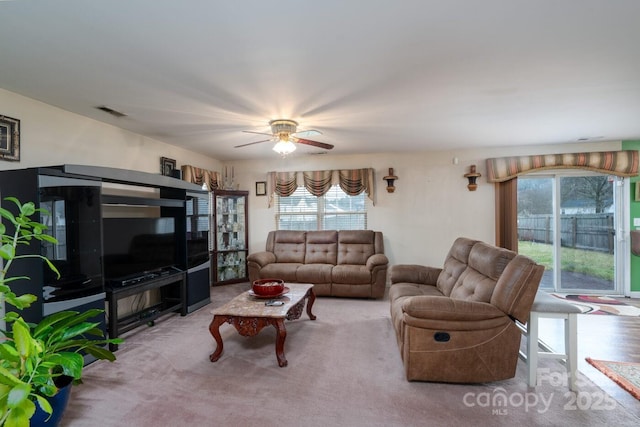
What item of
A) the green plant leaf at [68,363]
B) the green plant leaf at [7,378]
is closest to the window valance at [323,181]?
the green plant leaf at [68,363]

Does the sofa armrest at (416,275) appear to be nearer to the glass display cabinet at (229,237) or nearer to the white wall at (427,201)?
the white wall at (427,201)

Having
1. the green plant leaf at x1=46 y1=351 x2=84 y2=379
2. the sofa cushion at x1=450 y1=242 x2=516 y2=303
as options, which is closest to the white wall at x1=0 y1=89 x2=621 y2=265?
the sofa cushion at x1=450 y1=242 x2=516 y2=303

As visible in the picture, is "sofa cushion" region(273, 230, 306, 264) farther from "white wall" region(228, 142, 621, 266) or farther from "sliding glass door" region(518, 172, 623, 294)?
"sliding glass door" region(518, 172, 623, 294)

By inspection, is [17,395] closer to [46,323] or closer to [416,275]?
[46,323]

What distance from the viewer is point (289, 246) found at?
5.17 meters

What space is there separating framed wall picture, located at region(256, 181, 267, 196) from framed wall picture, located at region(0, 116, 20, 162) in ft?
11.3

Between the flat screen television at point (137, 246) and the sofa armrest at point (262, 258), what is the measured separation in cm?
116

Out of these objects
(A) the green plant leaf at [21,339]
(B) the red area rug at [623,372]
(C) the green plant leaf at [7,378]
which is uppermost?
(A) the green plant leaf at [21,339]

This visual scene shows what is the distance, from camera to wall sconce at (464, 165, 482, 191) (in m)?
4.81

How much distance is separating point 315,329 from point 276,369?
872 mm

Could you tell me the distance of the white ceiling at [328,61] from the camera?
158 centimetres

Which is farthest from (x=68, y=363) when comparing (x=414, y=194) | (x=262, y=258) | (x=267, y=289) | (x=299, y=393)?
(x=414, y=194)

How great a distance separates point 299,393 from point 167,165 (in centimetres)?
360

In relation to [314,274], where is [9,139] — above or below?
above
